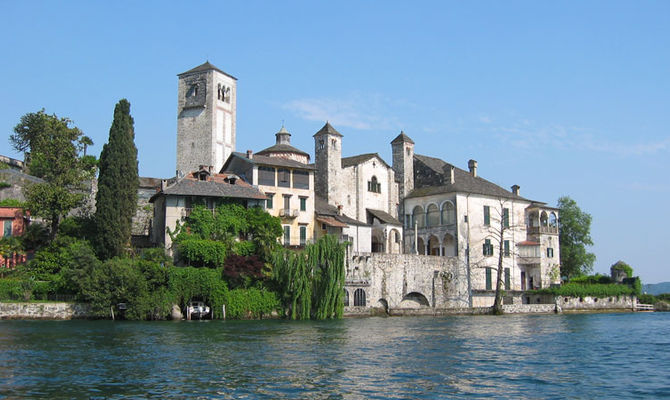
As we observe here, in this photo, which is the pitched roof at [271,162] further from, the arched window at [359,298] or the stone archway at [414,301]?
the stone archway at [414,301]

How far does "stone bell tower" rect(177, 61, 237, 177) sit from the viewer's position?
68875mm

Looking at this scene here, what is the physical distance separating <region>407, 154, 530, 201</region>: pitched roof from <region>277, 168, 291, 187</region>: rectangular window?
16179 mm

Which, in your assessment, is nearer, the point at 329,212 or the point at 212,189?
Result: the point at 212,189

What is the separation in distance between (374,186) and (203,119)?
19910 mm

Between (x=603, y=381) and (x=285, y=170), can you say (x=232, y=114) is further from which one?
(x=603, y=381)

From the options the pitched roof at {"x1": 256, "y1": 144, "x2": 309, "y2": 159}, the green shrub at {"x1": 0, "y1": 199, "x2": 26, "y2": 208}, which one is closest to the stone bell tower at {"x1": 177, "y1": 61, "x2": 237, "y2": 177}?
the pitched roof at {"x1": 256, "y1": 144, "x2": 309, "y2": 159}

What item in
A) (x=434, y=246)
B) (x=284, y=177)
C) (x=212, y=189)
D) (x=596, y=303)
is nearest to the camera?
(x=212, y=189)

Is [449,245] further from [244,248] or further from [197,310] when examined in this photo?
[197,310]

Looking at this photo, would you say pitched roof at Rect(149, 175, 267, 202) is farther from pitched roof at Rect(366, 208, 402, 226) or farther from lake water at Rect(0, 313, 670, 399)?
pitched roof at Rect(366, 208, 402, 226)

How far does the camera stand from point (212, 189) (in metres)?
47.2

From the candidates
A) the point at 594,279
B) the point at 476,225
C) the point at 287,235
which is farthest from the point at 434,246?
the point at 287,235

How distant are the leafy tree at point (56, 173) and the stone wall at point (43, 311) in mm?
8496

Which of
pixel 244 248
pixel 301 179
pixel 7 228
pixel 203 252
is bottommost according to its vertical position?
pixel 203 252

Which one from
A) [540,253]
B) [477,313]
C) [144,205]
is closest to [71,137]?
[144,205]
